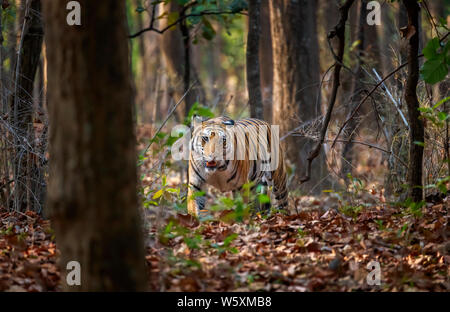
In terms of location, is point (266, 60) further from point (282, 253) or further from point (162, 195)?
point (282, 253)

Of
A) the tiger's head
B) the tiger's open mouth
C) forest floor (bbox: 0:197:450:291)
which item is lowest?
forest floor (bbox: 0:197:450:291)

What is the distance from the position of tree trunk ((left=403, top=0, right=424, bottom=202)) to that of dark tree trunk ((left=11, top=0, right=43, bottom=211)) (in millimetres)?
3945

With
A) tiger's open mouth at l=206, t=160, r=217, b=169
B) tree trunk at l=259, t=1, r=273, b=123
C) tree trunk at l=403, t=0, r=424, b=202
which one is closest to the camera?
tree trunk at l=403, t=0, r=424, b=202

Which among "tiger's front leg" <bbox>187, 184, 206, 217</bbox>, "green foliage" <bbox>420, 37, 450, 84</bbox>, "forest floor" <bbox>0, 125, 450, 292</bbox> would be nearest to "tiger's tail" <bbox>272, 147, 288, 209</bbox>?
"tiger's front leg" <bbox>187, 184, 206, 217</bbox>

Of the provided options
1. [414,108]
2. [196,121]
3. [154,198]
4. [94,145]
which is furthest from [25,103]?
[414,108]

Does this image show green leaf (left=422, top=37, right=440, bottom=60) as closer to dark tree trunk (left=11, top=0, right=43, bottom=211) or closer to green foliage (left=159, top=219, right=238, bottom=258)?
green foliage (left=159, top=219, right=238, bottom=258)

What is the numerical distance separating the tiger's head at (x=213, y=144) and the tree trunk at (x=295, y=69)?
3.11 m

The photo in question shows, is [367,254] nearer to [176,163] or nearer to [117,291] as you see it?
[117,291]

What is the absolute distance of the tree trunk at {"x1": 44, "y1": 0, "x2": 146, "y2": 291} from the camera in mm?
3150

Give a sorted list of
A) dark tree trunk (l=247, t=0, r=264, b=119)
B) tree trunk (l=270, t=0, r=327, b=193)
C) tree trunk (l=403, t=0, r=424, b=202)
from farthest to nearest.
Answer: tree trunk (l=270, t=0, r=327, b=193) → dark tree trunk (l=247, t=0, r=264, b=119) → tree trunk (l=403, t=0, r=424, b=202)

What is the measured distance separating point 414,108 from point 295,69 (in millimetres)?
5675

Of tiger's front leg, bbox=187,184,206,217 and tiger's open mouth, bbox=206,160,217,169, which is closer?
tiger's front leg, bbox=187,184,206,217

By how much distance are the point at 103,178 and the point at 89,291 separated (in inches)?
27.4
